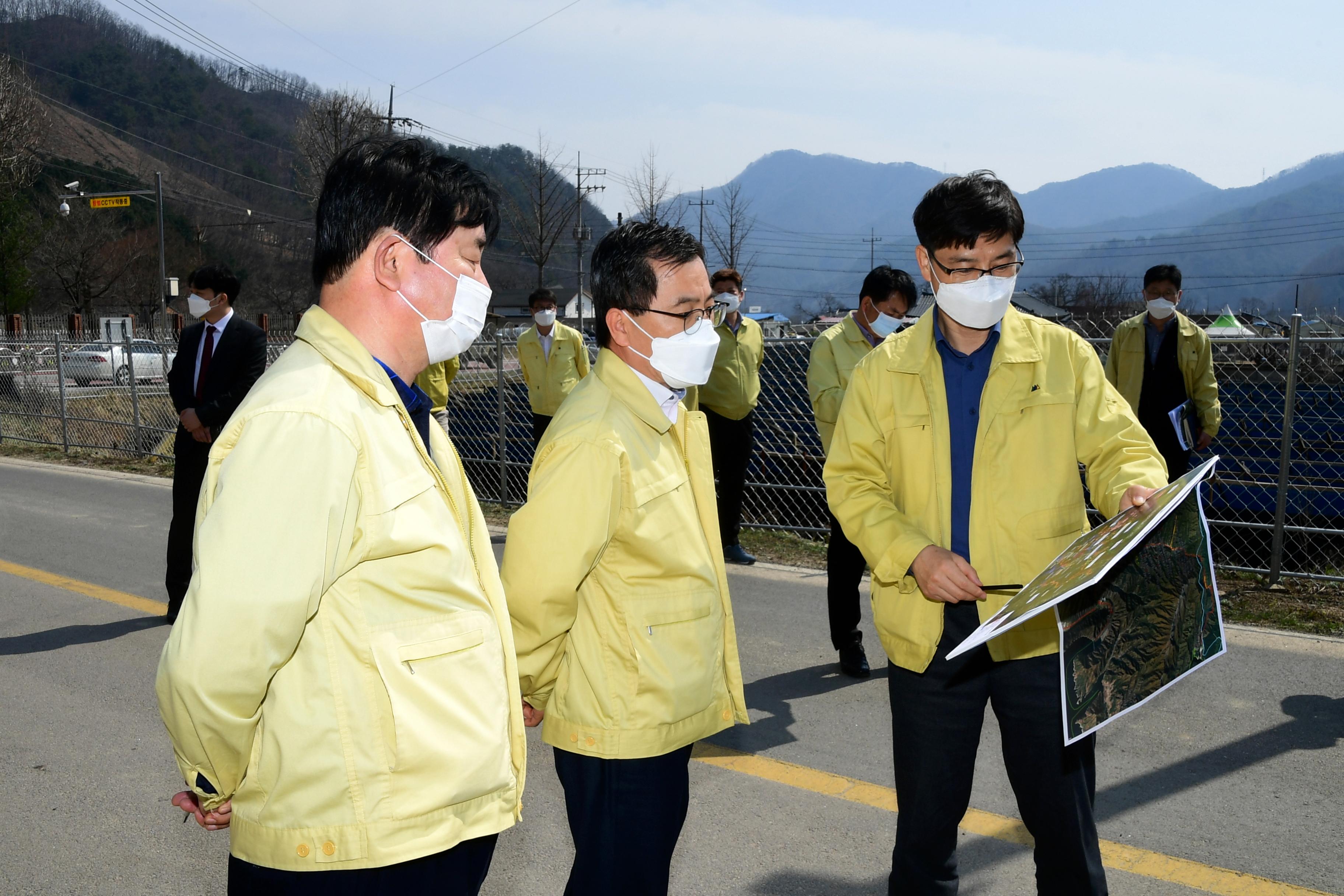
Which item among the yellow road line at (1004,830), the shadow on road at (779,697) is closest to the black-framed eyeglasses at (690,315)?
the yellow road line at (1004,830)

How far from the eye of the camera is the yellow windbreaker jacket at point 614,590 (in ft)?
7.36

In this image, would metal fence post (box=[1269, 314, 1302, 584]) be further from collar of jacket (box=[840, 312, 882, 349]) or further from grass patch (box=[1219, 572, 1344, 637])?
collar of jacket (box=[840, 312, 882, 349])

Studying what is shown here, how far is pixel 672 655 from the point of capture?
234cm

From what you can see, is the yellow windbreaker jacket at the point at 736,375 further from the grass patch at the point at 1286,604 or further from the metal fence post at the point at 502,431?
the grass patch at the point at 1286,604

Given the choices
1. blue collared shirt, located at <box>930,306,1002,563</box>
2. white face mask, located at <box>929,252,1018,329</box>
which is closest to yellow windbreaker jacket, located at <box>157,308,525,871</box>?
blue collared shirt, located at <box>930,306,1002,563</box>

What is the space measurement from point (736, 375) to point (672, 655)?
5561 millimetres

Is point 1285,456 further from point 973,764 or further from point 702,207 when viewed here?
point 702,207

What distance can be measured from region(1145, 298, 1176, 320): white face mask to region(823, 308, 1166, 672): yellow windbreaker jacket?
4736 mm

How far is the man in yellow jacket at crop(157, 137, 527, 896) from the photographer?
4.74 feet

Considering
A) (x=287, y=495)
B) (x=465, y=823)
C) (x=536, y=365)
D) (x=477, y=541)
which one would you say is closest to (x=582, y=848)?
(x=465, y=823)

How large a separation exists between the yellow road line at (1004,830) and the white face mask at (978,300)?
1.91m

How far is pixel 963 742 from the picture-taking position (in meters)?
2.58

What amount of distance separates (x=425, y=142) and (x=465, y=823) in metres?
1.19

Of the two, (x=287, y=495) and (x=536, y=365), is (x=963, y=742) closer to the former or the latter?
(x=287, y=495)
